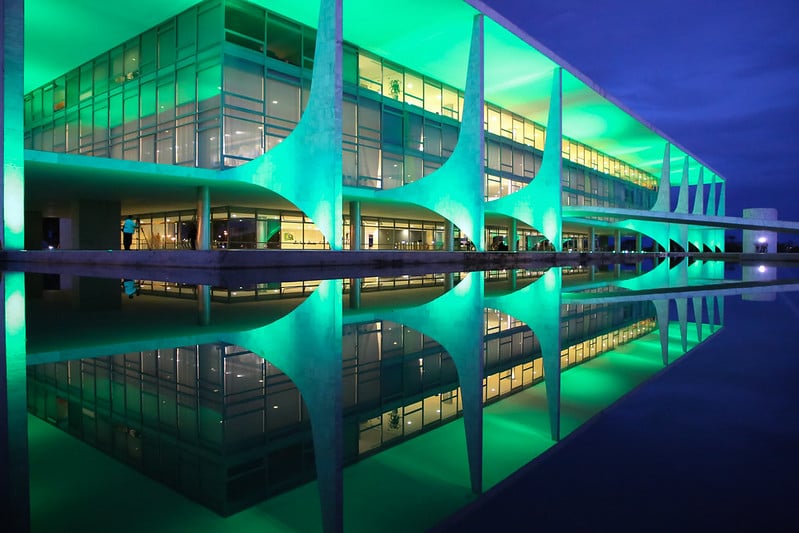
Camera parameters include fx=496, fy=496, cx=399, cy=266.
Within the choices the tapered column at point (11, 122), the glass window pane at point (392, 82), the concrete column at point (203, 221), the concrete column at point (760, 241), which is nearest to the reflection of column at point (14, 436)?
the tapered column at point (11, 122)

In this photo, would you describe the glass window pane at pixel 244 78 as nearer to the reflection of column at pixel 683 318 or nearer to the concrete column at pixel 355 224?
the concrete column at pixel 355 224

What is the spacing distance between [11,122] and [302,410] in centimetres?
1822

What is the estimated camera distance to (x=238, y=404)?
95.7 inches

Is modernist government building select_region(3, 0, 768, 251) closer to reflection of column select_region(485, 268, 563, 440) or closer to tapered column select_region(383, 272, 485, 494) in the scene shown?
reflection of column select_region(485, 268, 563, 440)

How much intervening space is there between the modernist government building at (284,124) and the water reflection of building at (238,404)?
1292 centimetres

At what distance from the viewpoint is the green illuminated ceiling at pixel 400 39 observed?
1983 centimetres

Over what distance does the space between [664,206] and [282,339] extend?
149 feet

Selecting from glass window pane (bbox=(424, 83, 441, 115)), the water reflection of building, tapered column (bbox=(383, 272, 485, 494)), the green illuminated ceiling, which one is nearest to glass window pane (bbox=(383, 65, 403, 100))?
the green illuminated ceiling

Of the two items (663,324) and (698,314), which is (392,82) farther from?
(663,324)

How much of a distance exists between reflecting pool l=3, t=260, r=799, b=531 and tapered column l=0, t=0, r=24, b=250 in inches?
506

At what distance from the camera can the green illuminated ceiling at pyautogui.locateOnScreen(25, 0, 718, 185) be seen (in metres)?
19.8

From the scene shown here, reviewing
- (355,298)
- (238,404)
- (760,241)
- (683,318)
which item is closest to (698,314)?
(683,318)

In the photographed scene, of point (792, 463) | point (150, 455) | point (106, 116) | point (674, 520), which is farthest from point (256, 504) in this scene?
point (106, 116)

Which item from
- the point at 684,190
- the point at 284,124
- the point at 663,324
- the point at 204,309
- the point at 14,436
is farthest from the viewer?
the point at 684,190
